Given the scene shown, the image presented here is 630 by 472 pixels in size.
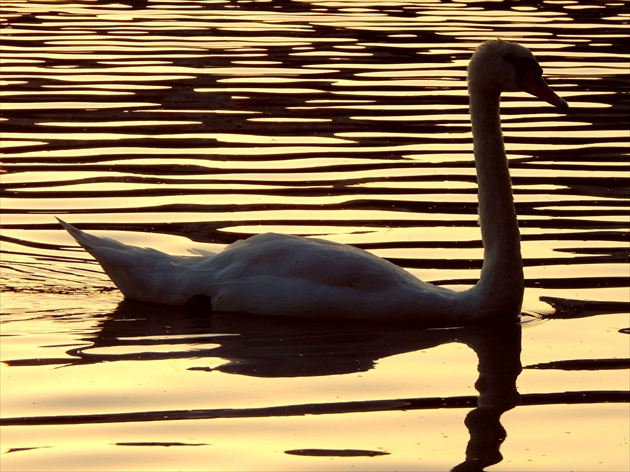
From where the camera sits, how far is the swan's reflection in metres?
7.98

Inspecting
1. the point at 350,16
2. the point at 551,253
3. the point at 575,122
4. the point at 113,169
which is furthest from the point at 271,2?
the point at 551,253

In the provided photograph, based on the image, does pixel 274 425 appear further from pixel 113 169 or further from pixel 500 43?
pixel 113 169

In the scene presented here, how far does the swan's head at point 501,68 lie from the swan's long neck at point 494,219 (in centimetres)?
6

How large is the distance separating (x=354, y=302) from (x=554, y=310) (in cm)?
118

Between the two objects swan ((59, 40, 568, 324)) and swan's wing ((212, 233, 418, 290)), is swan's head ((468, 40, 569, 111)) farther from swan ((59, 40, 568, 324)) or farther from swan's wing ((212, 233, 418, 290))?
swan's wing ((212, 233, 418, 290))

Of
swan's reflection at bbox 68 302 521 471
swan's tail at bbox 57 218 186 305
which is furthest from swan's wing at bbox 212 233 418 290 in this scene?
swan's tail at bbox 57 218 186 305

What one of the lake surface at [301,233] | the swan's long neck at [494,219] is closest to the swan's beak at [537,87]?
the swan's long neck at [494,219]

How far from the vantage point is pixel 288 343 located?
864 centimetres

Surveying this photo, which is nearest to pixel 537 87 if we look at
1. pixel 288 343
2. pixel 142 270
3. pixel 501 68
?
pixel 501 68

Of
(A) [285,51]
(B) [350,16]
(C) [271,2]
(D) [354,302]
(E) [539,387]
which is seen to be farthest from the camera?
(C) [271,2]

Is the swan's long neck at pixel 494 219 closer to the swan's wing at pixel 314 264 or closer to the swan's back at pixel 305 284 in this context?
the swan's back at pixel 305 284

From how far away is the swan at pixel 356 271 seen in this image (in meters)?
9.05

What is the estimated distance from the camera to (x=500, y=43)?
31.4 feet

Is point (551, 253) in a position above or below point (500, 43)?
below
